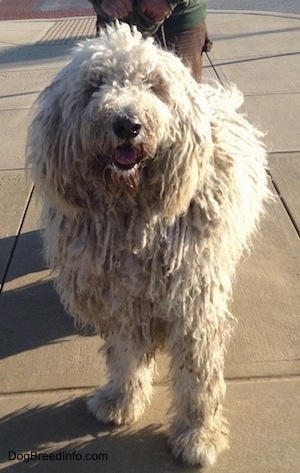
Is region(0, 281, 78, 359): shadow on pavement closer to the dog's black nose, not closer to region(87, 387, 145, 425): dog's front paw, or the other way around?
region(87, 387, 145, 425): dog's front paw

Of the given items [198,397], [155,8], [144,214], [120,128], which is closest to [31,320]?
[198,397]

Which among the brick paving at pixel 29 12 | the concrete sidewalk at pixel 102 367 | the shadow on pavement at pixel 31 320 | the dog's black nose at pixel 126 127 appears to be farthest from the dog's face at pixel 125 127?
the brick paving at pixel 29 12

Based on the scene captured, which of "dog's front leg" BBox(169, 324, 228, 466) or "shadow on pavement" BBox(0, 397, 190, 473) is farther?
"shadow on pavement" BBox(0, 397, 190, 473)

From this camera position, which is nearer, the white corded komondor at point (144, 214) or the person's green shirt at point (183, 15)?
the white corded komondor at point (144, 214)

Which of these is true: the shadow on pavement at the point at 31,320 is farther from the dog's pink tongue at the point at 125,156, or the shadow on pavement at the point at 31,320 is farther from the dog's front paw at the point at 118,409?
the dog's pink tongue at the point at 125,156

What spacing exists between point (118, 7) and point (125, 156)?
3.83 ft

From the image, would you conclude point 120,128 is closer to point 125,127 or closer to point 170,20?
point 125,127

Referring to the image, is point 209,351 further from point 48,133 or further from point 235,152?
point 48,133

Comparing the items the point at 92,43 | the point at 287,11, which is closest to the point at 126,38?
the point at 92,43

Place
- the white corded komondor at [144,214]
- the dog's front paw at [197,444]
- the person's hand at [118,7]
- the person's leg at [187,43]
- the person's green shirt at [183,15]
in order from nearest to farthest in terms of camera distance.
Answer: the white corded komondor at [144,214] → the dog's front paw at [197,444] → the person's hand at [118,7] → the person's green shirt at [183,15] → the person's leg at [187,43]

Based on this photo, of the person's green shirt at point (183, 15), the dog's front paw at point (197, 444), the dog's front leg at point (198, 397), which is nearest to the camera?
the dog's front leg at point (198, 397)

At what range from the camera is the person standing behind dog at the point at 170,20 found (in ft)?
10.5

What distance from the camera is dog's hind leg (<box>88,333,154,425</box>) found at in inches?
126

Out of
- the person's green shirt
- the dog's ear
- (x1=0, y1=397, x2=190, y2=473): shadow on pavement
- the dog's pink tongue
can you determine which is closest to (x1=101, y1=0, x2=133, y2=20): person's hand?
the person's green shirt
